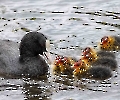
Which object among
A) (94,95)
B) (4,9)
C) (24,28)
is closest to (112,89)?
(94,95)

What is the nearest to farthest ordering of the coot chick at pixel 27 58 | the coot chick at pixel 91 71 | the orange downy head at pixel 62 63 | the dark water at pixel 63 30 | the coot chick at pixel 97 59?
the dark water at pixel 63 30
the coot chick at pixel 91 71
the orange downy head at pixel 62 63
the coot chick at pixel 97 59
the coot chick at pixel 27 58

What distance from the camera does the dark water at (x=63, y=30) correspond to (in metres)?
11.6

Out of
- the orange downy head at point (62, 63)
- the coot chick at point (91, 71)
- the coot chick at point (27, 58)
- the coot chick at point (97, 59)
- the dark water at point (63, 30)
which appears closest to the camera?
the dark water at point (63, 30)

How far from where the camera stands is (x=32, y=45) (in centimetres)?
1256

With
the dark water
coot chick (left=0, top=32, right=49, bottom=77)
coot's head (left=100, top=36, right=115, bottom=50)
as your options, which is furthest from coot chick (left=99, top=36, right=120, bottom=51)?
coot chick (left=0, top=32, right=49, bottom=77)

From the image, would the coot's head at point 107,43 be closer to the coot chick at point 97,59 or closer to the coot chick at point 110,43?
the coot chick at point 110,43

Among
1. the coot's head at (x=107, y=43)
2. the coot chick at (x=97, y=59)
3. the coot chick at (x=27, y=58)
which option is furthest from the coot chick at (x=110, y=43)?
the coot chick at (x=27, y=58)

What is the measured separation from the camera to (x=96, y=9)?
15133 millimetres

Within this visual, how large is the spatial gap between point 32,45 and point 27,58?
283 mm

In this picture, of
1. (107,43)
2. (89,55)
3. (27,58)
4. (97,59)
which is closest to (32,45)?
(27,58)

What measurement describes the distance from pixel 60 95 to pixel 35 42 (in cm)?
154

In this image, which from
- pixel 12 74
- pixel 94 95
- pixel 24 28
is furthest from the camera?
pixel 24 28

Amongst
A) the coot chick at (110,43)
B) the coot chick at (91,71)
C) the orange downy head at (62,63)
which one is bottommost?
the coot chick at (91,71)

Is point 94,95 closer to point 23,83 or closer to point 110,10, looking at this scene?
point 23,83
